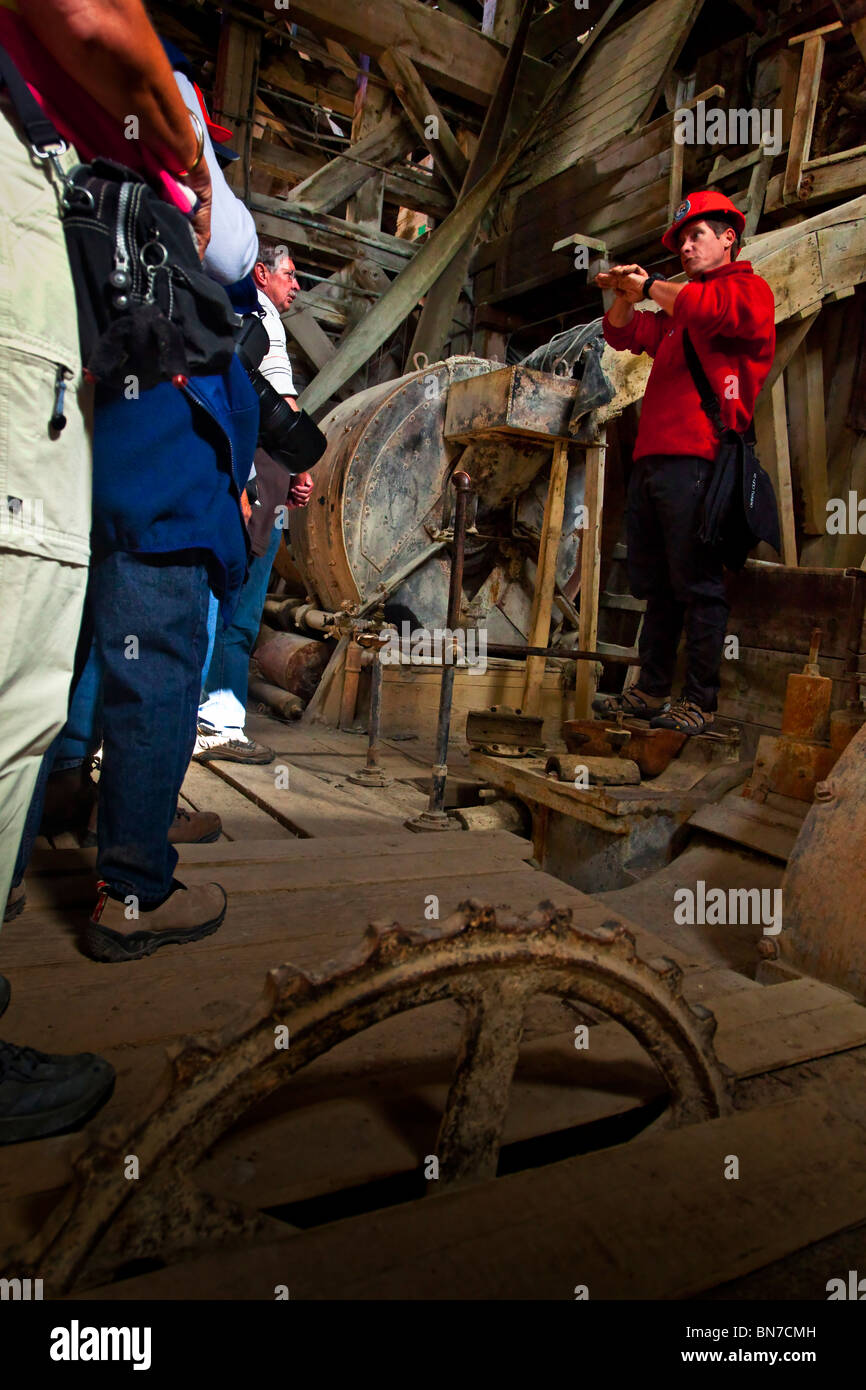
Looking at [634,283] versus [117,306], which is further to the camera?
[634,283]

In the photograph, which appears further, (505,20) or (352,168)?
(505,20)

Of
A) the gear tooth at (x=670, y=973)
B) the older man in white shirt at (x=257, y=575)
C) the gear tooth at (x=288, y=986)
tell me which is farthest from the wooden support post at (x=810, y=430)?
the gear tooth at (x=288, y=986)

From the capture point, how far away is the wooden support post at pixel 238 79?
22.0 ft

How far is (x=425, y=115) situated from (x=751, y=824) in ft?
22.6

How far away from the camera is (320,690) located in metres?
5.31

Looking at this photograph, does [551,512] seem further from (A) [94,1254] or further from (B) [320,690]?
(A) [94,1254]

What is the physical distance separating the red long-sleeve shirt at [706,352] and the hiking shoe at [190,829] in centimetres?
243

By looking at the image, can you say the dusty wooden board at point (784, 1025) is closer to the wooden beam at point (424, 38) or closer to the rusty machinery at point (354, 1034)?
the rusty machinery at point (354, 1034)

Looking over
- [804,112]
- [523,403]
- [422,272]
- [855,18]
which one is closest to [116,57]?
[523,403]

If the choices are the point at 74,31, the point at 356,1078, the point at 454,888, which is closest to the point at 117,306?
the point at 74,31

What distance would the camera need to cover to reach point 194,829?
2367 mm

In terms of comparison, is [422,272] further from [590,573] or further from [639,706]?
[639,706]

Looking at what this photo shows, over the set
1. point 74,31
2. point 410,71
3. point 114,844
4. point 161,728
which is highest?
point 410,71

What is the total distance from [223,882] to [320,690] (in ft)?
10.9
